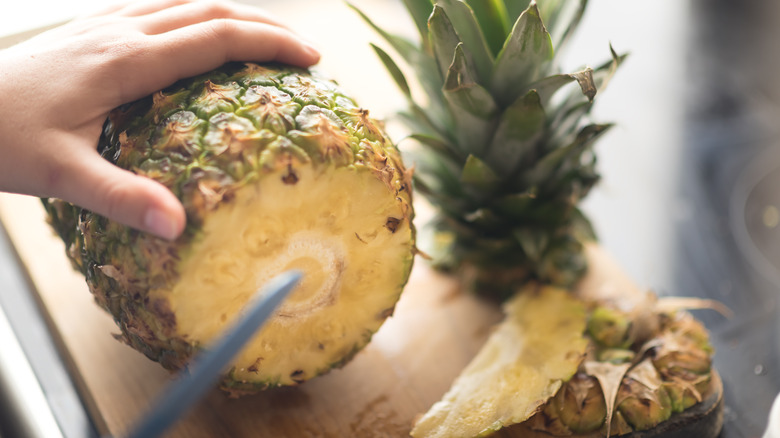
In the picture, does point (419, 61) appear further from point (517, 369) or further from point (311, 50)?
point (517, 369)

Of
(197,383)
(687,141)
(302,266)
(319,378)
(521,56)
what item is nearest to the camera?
(197,383)

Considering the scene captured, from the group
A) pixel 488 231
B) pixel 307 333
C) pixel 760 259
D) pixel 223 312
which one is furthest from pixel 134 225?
pixel 760 259

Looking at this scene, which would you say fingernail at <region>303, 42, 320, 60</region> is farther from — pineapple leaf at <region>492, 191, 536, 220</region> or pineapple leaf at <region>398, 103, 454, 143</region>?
pineapple leaf at <region>492, 191, 536, 220</region>

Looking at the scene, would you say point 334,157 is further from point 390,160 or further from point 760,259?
point 760,259

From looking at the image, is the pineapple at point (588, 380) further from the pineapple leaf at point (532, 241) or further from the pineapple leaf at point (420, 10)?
the pineapple leaf at point (420, 10)

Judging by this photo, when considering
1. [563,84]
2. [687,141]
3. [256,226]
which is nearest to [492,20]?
[563,84]

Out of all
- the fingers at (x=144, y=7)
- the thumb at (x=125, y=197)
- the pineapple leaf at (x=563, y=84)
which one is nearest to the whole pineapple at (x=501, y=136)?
the pineapple leaf at (x=563, y=84)
